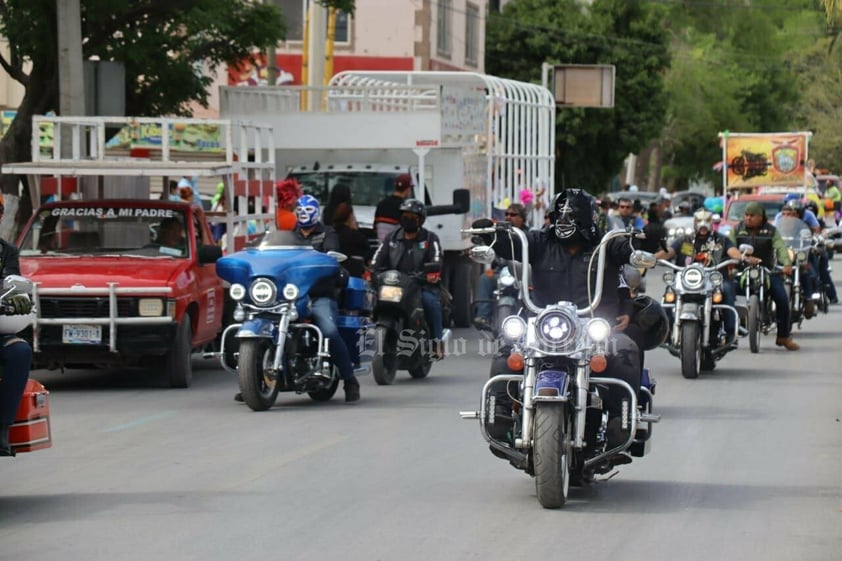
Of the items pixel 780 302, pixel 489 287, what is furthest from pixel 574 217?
pixel 780 302

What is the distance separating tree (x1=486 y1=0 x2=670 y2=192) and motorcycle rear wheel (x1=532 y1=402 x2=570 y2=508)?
4689 centimetres

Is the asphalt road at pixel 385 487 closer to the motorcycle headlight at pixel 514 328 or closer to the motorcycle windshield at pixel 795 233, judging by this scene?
the motorcycle headlight at pixel 514 328

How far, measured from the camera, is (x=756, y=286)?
2053 cm

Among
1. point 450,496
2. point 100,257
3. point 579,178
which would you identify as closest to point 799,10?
point 579,178

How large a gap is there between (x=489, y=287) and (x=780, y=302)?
137 inches

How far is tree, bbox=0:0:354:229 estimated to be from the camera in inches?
815

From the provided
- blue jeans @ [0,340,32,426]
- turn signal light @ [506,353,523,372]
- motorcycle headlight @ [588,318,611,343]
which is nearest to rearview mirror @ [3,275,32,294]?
blue jeans @ [0,340,32,426]

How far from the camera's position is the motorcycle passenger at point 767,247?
20219 mm

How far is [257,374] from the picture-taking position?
13781mm

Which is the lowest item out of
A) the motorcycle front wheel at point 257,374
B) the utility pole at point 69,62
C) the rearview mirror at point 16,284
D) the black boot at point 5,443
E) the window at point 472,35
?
the motorcycle front wheel at point 257,374

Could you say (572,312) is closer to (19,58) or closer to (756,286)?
(756,286)

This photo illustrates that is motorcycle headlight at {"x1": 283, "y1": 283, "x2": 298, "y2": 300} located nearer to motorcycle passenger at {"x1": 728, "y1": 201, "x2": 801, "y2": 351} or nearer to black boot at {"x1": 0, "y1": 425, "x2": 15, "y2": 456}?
black boot at {"x1": 0, "y1": 425, "x2": 15, "y2": 456}

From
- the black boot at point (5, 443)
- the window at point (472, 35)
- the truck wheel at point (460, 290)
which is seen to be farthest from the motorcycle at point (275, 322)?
the window at point (472, 35)

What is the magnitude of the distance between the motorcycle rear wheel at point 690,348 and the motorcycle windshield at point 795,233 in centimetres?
611
